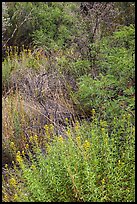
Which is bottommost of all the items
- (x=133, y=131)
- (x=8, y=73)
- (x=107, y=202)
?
(x=107, y=202)

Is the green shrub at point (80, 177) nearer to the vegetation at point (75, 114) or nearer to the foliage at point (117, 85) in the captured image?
the vegetation at point (75, 114)

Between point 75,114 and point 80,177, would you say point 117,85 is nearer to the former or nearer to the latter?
point 75,114

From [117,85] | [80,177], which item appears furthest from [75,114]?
[80,177]

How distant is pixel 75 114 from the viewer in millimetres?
4789

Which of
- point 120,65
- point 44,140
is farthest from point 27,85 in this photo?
point 120,65

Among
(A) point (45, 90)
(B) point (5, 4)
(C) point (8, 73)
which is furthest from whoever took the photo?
(B) point (5, 4)

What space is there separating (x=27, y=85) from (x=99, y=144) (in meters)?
2.57

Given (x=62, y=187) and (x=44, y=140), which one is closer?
(x=62, y=187)

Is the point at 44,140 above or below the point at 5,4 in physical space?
below

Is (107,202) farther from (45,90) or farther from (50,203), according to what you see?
(45,90)

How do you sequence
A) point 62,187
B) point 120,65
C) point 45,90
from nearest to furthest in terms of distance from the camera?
point 62,187 → point 120,65 → point 45,90

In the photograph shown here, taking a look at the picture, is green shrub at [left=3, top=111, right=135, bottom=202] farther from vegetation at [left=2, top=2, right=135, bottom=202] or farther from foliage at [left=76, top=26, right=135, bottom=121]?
foliage at [left=76, top=26, right=135, bottom=121]

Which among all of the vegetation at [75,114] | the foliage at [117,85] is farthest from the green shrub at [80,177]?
the foliage at [117,85]

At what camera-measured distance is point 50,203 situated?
2771mm
